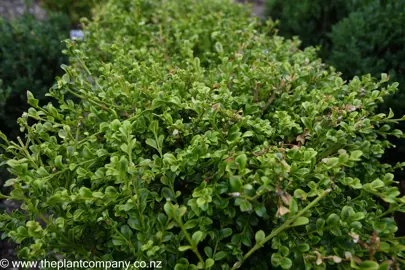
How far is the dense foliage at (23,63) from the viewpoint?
3041 mm

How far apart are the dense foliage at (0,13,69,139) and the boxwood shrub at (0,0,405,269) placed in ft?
3.74

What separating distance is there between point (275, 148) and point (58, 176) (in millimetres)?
920

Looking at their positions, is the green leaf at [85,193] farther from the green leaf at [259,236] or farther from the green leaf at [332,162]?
the green leaf at [332,162]

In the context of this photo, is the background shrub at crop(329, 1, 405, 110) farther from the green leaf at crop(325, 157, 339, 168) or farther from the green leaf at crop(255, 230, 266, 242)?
the green leaf at crop(255, 230, 266, 242)

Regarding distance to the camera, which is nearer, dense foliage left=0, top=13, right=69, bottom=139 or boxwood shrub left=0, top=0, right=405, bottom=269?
boxwood shrub left=0, top=0, right=405, bottom=269

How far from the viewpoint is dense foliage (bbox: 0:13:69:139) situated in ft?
9.98

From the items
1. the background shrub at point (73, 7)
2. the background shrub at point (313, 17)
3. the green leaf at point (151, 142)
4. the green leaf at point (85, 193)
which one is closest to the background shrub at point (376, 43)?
the background shrub at point (313, 17)

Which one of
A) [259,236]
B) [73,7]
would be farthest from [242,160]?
[73,7]

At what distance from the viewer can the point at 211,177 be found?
5.02 ft

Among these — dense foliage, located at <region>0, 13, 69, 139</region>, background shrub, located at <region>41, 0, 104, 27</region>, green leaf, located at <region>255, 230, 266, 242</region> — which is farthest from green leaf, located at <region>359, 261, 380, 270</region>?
background shrub, located at <region>41, 0, 104, 27</region>

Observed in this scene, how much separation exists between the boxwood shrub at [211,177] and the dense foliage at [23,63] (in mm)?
1139

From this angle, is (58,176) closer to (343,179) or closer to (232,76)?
(232,76)

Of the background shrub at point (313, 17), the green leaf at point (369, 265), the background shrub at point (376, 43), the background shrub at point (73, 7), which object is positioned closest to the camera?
the green leaf at point (369, 265)

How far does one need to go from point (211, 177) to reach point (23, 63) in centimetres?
229
